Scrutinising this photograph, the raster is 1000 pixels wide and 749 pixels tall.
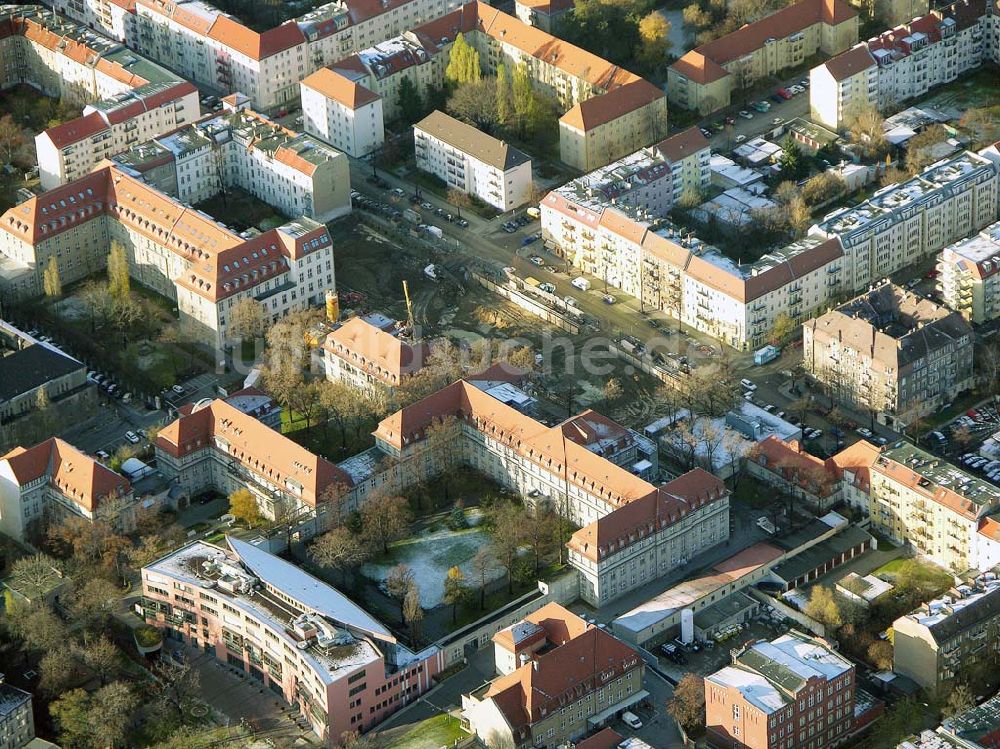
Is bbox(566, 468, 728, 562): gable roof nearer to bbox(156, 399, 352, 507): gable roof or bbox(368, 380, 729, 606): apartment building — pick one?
bbox(368, 380, 729, 606): apartment building

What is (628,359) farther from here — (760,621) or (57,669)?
(57,669)

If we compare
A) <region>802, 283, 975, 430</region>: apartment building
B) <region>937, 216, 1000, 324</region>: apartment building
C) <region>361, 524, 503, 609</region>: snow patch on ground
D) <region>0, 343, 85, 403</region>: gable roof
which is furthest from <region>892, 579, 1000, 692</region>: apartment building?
<region>0, 343, 85, 403</region>: gable roof

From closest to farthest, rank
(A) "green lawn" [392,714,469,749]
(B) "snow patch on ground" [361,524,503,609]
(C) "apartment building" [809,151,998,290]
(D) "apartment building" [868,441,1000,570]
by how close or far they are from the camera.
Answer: (A) "green lawn" [392,714,469,749]
(D) "apartment building" [868,441,1000,570]
(B) "snow patch on ground" [361,524,503,609]
(C) "apartment building" [809,151,998,290]

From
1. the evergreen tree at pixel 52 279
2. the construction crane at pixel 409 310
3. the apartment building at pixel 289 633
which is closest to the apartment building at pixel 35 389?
the evergreen tree at pixel 52 279

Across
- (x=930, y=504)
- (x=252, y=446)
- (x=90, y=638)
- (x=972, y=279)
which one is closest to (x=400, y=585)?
(x=252, y=446)

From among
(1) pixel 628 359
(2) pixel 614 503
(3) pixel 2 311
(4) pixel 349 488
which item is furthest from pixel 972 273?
(3) pixel 2 311

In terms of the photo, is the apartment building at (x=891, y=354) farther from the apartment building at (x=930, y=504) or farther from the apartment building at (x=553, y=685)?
the apartment building at (x=553, y=685)
